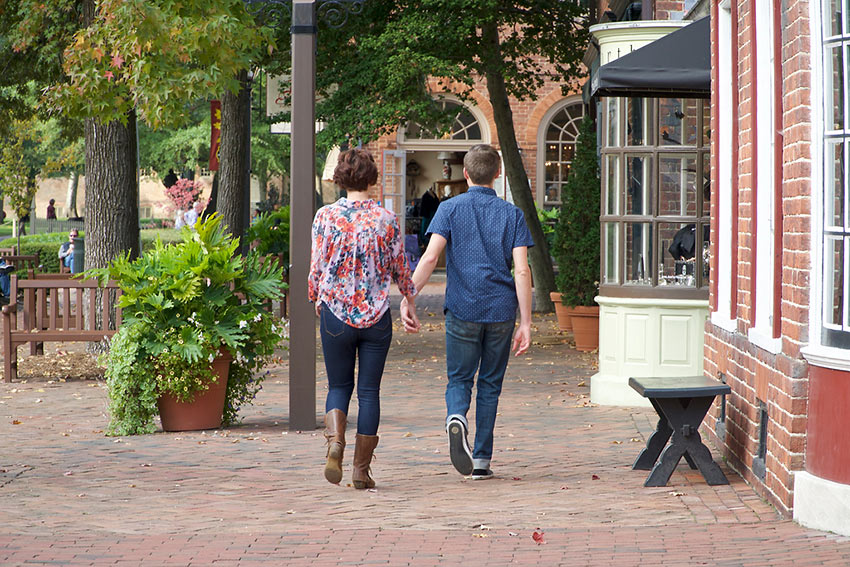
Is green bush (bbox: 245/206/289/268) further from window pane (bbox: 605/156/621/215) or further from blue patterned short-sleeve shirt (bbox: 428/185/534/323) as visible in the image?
blue patterned short-sleeve shirt (bbox: 428/185/534/323)

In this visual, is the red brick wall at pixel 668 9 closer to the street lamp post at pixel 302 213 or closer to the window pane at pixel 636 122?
the window pane at pixel 636 122

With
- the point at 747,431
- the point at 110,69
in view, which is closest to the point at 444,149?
the point at 110,69

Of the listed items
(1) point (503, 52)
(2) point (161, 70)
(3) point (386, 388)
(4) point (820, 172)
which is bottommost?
(3) point (386, 388)

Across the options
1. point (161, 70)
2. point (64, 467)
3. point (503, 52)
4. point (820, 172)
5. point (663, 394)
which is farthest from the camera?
point (503, 52)

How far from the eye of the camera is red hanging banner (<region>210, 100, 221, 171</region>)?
2073 centimetres

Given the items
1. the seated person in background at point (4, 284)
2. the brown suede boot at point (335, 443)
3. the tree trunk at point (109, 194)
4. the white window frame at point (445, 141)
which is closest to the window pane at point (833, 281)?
the brown suede boot at point (335, 443)

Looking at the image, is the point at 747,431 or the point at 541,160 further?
the point at 541,160

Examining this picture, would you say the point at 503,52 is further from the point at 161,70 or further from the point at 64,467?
the point at 64,467

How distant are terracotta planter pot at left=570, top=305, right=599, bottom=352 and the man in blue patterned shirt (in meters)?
7.50

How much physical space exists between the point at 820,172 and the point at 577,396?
5.06 m

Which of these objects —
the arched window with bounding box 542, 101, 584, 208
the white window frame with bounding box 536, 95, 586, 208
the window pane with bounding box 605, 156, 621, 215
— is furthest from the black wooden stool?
the arched window with bounding box 542, 101, 584, 208

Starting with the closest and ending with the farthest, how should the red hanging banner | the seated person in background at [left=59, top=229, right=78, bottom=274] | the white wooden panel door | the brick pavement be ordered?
the brick pavement → the red hanging banner → the seated person in background at [left=59, top=229, right=78, bottom=274] → the white wooden panel door

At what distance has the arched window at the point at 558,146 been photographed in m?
29.3

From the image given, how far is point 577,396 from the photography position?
1016cm
